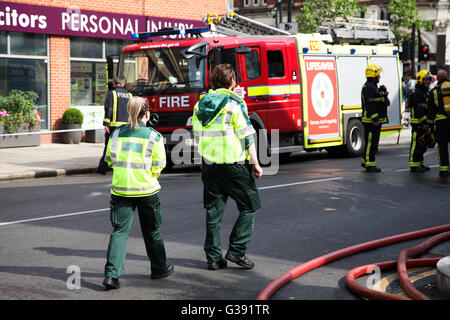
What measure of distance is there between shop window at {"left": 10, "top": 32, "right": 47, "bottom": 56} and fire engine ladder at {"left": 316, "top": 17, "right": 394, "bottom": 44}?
8140 mm

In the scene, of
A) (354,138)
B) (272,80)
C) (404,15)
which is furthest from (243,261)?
(404,15)

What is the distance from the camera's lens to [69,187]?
12047mm

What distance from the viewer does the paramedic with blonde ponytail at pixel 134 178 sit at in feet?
19.0

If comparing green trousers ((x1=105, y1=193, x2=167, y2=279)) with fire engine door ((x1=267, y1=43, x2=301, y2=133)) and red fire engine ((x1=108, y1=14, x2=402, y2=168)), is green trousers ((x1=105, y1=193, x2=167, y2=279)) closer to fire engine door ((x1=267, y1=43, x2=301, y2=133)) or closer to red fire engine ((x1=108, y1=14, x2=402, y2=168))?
red fire engine ((x1=108, y1=14, x2=402, y2=168))

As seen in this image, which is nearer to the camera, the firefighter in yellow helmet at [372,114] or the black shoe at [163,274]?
the black shoe at [163,274]

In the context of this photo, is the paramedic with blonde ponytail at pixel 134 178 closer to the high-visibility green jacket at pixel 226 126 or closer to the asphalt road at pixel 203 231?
the asphalt road at pixel 203 231

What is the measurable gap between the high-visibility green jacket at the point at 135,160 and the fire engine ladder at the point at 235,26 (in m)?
9.00

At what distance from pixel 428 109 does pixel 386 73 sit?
5394mm

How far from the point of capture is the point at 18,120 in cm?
1856

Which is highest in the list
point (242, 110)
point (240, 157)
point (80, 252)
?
point (242, 110)

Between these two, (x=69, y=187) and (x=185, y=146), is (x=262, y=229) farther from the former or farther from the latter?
(x=185, y=146)

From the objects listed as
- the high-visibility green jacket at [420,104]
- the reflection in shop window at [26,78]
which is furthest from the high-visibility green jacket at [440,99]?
the reflection in shop window at [26,78]

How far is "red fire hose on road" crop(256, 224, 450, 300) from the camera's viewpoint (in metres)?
5.34

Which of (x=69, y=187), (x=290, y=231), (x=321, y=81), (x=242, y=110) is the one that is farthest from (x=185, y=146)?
(x=242, y=110)
